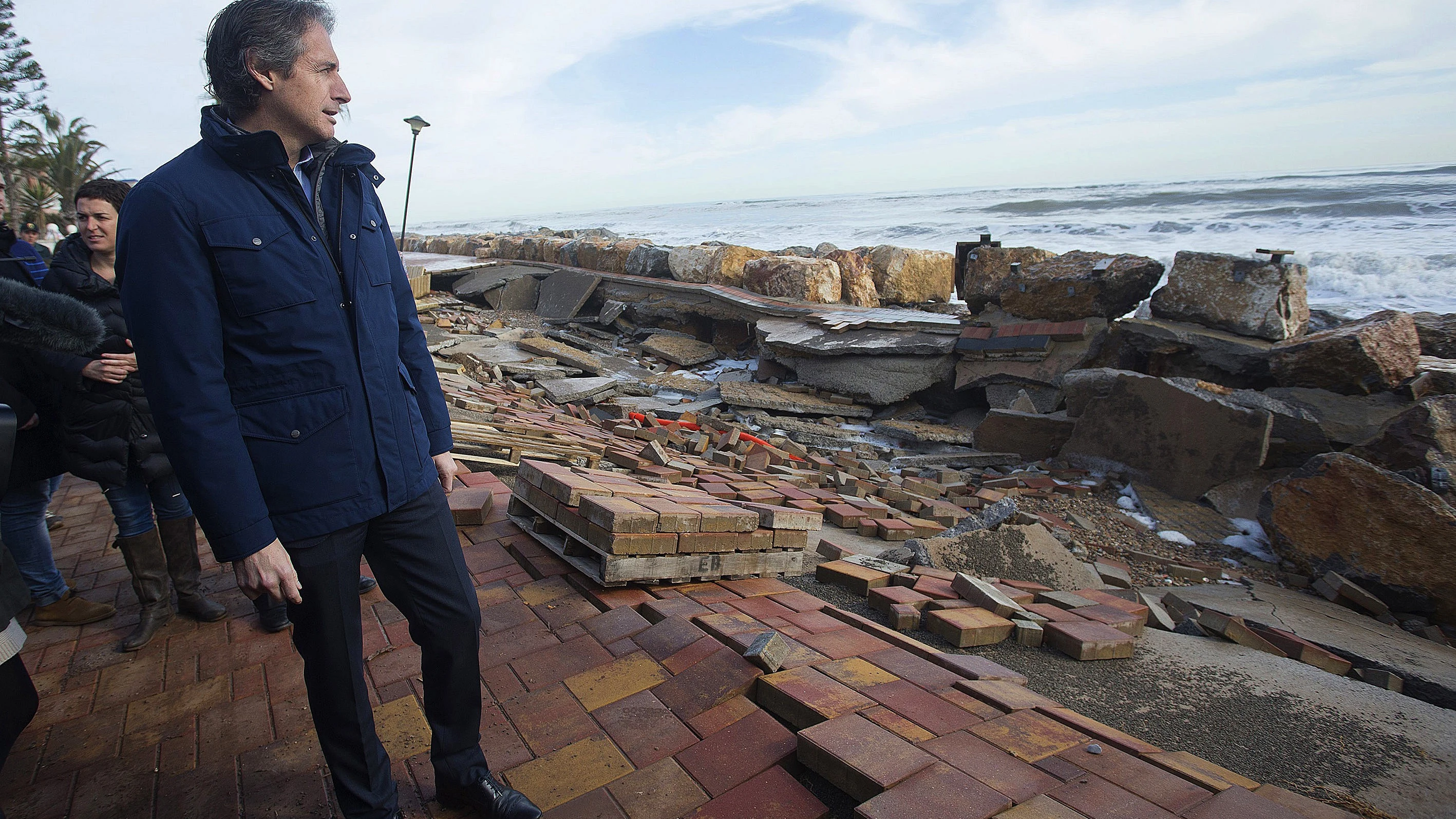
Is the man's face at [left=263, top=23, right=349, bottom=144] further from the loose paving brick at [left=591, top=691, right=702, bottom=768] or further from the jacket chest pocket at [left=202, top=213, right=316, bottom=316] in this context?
the loose paving brick at [left=591, top=691, right=702, bottom=768]

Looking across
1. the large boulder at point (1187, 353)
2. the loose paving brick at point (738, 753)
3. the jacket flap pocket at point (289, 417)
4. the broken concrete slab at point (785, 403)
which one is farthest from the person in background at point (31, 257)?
the large boulder at point (1187, 353)

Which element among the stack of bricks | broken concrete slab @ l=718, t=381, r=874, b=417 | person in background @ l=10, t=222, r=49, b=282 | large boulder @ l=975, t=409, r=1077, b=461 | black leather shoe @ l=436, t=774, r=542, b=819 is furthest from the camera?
broken concrete slab @ l=718, t=381, r=874, b=417

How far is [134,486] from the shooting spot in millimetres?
2770

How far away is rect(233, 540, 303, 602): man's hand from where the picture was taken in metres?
1.44

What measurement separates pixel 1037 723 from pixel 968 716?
7.5 inches

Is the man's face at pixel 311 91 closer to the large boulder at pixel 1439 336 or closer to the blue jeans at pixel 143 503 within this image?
the blue jeans at pixel 143 503

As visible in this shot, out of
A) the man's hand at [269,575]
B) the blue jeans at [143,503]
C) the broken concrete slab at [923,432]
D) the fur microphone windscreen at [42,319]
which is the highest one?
the fur microphone windscreen at [42,319]

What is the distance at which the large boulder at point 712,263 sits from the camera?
12.7 metres

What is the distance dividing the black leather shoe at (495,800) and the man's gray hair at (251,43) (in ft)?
5.28

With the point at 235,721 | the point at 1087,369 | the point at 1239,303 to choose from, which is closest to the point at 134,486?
the point at 235,721

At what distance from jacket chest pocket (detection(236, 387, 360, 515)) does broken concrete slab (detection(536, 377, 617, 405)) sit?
690 centimetres

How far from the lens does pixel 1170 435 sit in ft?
20.7

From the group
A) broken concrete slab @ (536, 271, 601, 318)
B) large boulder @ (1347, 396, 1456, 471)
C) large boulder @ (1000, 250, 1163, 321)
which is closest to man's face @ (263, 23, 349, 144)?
large boulder @ (1347, 396, 1456, 471)

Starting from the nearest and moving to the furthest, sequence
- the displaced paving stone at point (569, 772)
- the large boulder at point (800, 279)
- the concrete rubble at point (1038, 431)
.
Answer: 1. the displaced paving stone at point (569, 772)
2. the concrete rubble at point (1038, 431)
3. the large boulder at point (800, 279)
